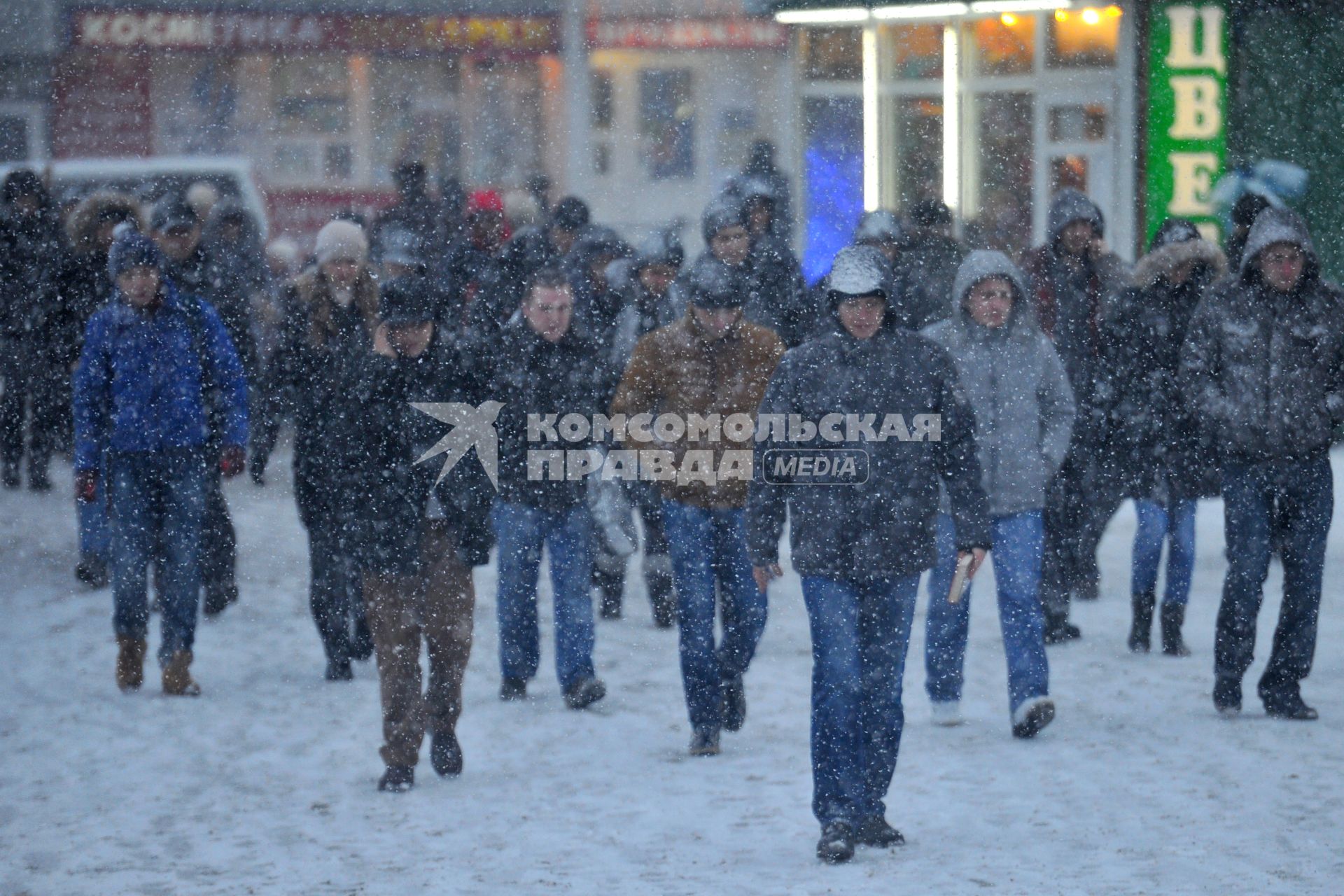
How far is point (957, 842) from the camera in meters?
6.41

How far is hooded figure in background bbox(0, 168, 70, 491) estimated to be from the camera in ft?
38.1

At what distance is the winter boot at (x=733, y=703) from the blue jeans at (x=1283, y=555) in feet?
5.96

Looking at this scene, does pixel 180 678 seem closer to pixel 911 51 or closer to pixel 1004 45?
pixel 1004 45

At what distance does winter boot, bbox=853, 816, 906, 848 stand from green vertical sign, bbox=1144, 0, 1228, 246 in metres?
11.4

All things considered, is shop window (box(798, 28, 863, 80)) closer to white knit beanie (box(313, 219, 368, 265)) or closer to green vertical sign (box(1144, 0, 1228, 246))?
green vertical sign (box(1144, 0, 1228, 246))

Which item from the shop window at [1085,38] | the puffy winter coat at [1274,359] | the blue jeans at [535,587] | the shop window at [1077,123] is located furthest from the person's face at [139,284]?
the shop window at [1077,123]

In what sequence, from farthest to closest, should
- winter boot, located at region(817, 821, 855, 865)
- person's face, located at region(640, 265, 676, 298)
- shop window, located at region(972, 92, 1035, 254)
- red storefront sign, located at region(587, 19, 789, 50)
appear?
1. red storefront sign, located at region(587, 19, 789, 50)
2. shop window, located at region(972, 92, 1035, 254)
3. person's face, located at region(640, 265, 676, 298)
4. winter boot, located at region(817, 821, 855, 865)

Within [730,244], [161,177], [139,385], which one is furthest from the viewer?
[161,177]

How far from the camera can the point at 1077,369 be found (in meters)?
10.2

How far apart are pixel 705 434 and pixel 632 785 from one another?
49.7 inches

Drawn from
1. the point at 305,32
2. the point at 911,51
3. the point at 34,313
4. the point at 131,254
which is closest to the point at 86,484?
the point at 131,254

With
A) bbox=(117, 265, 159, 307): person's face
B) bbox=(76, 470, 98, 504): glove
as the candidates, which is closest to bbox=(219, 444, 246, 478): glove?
bbox=(76, 470, 98, 504): glove

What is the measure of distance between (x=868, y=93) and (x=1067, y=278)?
1176 centimetres

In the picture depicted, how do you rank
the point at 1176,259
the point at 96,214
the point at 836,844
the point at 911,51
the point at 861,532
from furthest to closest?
the point at 911,51, the point at 96,214, the point at 1176,259, the point at 861,532, the point at 836,844
